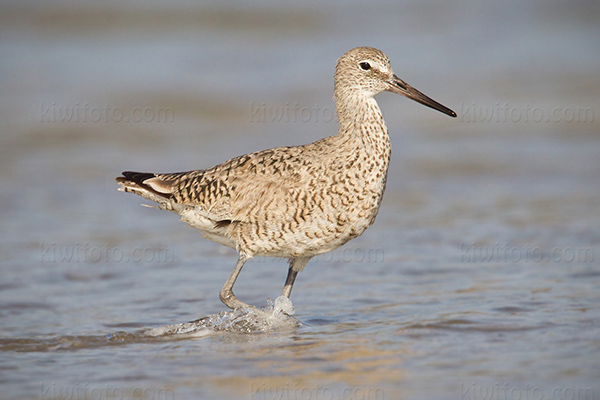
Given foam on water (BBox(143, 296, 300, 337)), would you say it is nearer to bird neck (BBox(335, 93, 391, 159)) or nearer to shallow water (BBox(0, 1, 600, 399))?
shallow water (BBox(0, 1, 600, 399))

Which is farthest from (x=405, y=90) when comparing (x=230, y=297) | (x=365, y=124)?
(x=230, y=297)

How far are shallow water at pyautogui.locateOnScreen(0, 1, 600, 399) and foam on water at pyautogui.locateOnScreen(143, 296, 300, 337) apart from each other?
1.4 inches

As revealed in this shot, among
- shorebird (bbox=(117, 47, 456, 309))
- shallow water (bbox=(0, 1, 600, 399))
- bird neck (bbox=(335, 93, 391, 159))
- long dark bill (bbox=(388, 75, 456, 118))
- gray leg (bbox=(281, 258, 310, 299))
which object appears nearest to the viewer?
shallow water (bbox=(0, 1, 600, 399))

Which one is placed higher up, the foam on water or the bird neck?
the bird neck

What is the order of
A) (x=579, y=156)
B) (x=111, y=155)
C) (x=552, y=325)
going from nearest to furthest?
(x=552, y=325), (x=579, y=156), (x=111, y=155)

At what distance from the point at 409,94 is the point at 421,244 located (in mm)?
2270

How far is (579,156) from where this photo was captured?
11586mm

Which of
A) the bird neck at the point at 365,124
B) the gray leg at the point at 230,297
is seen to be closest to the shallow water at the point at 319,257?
the gray leg at the point at 230,297

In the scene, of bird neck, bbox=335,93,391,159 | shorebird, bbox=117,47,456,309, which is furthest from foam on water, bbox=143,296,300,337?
bird neck, bbox=335,93,391,159

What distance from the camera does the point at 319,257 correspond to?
862cm

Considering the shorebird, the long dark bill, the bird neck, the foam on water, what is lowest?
the foam on water

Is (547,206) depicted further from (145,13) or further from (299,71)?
(145,13)

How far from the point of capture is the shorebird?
6418 millimetres

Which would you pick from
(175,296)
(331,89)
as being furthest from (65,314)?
(331,89)
